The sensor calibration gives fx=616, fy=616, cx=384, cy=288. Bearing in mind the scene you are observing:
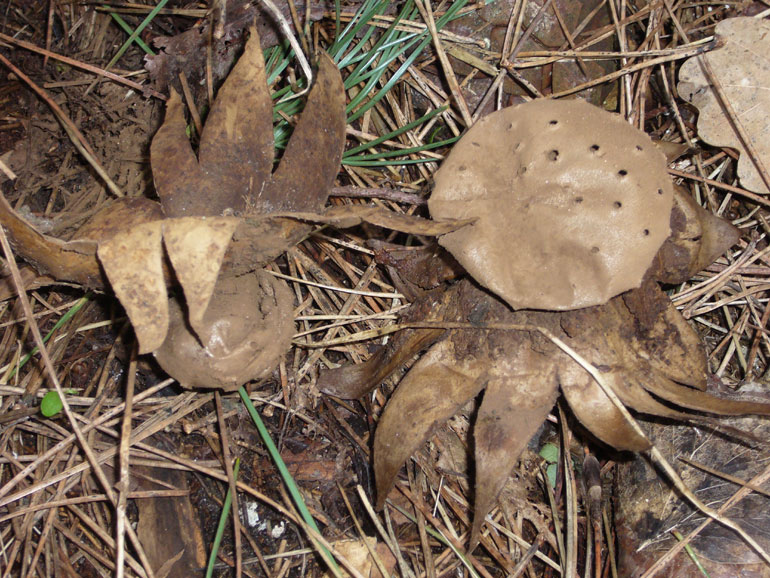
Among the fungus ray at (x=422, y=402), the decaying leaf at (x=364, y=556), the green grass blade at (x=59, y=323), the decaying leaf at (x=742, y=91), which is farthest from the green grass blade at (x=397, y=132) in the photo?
the decaying leaf at (x=364, y=556)

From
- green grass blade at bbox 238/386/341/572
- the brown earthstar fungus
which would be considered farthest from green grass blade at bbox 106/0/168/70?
green grass blade at bbox 238/386/341/572

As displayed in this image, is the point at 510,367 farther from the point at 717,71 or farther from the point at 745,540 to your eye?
the point at 717,71

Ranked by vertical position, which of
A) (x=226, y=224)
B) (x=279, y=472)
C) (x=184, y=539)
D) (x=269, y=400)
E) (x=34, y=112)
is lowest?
(x=184, y=539)

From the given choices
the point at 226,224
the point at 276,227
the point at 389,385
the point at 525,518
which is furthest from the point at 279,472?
the point at 226,224

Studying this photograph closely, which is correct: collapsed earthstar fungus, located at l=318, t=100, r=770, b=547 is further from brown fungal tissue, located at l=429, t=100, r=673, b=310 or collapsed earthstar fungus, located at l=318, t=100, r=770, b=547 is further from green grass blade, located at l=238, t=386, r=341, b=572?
green grass blade, located at l=238, t=386, r=341, b=572

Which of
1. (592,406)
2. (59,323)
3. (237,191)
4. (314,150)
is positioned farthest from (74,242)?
(592,406)

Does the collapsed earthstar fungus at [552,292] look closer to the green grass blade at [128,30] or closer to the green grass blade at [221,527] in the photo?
the green grass blade at [221,527]

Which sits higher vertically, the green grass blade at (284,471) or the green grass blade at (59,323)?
the green grass blade at (59,323)
